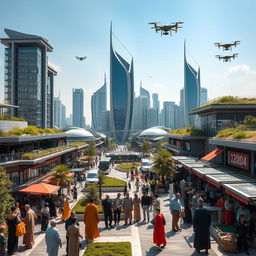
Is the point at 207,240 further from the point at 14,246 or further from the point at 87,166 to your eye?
the point at 87,166

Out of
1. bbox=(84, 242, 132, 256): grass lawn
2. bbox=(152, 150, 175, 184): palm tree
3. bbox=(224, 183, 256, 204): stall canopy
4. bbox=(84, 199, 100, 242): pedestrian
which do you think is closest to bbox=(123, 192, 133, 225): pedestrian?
bbox=(84, 199, 100, 242): pedestrian

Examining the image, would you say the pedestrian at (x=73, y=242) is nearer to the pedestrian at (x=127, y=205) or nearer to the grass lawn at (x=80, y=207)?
the pedestrian at (x=127, y=205)

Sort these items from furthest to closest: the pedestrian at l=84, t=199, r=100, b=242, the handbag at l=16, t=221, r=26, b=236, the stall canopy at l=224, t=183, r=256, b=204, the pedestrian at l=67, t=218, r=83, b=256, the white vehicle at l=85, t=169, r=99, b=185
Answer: the white vehicle at l=85, t=169, r=99, b=185 → the pedestrian at l=84, t=199, r=100, b=242 → the stall canopy at l=224, t=183, r=256, b=204 → the handbag at l=16, t=221, r=26, b=236 → the pedestrian at l=67, t=218, r=83, b=256

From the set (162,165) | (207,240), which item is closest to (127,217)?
(207,240)

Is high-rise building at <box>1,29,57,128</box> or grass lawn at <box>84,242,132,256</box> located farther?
high-rise building at <box>1,29,57,128</box>

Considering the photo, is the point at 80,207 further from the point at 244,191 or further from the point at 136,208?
the point at 244,191

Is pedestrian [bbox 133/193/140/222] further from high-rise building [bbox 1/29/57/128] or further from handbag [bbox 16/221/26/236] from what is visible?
high-rise building [bbox 1/29/57/128]

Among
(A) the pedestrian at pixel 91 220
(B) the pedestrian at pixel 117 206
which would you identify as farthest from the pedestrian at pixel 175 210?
(A) the pedestrian at pixel 91 220
